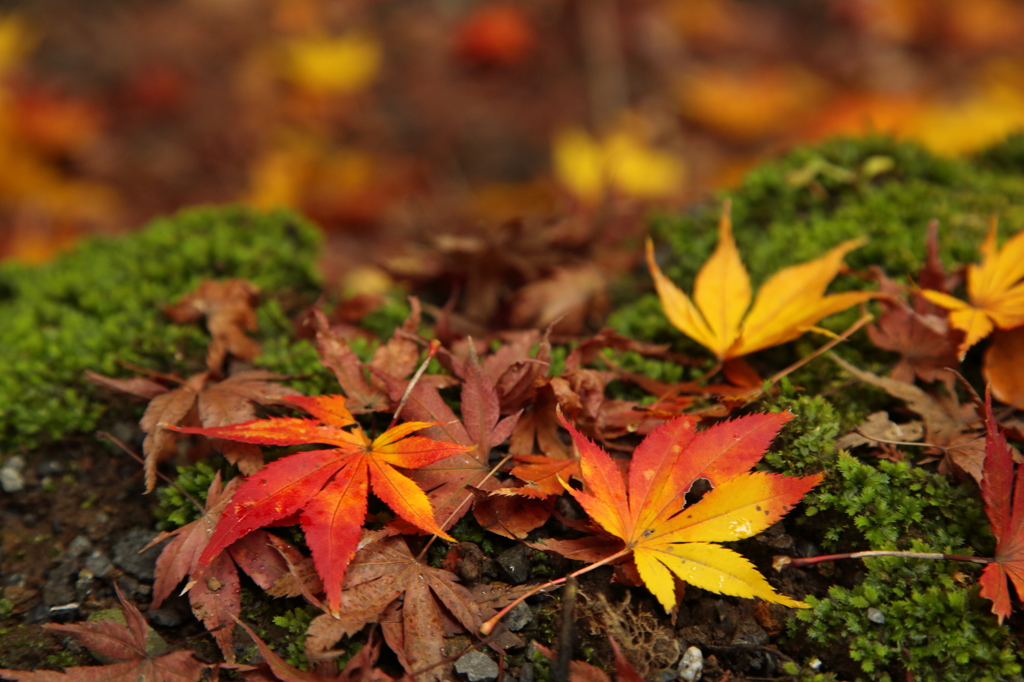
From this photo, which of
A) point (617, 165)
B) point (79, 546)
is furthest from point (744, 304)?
point (617, 165)

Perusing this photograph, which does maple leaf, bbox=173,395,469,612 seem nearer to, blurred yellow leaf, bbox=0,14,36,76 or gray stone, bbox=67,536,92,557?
gray stone, bbox=67,536,92,557

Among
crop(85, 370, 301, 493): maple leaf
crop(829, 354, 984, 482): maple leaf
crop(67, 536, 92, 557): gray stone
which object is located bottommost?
crop(829, 354, 984, 482): maple leaf

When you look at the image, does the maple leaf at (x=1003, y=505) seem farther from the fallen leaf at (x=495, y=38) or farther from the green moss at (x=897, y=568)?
the fallen leaf at (x=495, y=38)

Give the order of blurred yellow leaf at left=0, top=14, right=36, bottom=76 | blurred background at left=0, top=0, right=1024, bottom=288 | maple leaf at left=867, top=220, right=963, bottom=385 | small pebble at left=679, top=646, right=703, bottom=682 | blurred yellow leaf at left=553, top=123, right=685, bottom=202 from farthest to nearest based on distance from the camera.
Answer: blurred yellow leaf at left=0, top=14, right=36, bottom=76
blurred background at left=0, top=0, right=1024, bottom=288
blurred yellow leaf at left=553, top=123, right=685, bottom=202
maple leaf at left=867, top=220, right=963, bottom=385
small pebble at left=679, top=646, right=703, bottom=682

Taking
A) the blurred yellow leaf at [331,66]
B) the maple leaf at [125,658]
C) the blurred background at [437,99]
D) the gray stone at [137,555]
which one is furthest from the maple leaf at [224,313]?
the blurred yellow leaf at [331,66]

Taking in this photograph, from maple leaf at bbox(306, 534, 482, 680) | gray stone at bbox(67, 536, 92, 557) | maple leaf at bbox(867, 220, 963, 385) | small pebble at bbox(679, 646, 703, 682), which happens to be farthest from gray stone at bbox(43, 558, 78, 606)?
maple leaf at bbox(867, 220, 963, 385)

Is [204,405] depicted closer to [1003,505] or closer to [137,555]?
[137,555]
